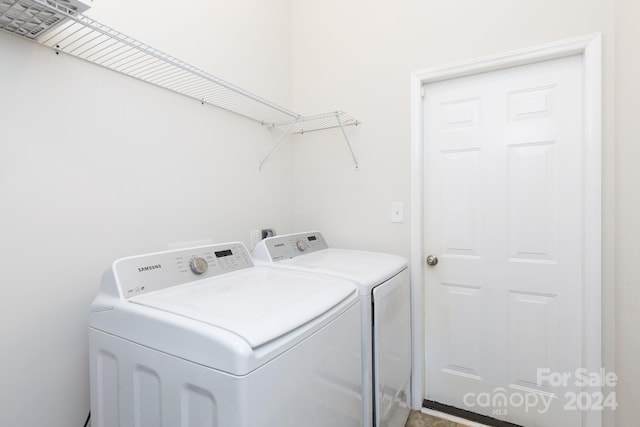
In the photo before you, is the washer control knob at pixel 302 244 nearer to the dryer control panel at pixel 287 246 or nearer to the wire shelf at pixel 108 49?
the dryer control panel at pixel 287 246

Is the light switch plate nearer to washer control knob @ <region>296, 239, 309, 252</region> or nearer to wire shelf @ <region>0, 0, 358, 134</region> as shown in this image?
washer control knob @ <region>296, 239, 309, 252</region>

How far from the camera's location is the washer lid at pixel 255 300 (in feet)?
2.56

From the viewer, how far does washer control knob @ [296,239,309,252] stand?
6.09 feet

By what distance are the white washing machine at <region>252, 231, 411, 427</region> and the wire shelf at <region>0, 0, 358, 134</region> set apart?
818 millimetres

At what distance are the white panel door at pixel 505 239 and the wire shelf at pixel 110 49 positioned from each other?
42.4 inches

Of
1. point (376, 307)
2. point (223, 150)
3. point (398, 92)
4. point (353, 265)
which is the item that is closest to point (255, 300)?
point (376, 307)

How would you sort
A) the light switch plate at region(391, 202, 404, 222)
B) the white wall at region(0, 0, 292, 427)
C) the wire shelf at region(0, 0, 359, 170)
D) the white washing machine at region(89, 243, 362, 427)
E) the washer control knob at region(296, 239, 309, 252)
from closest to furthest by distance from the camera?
the white washing machine at region(89, 243, 362, 427)
the wire shelf at region(0, 0, 359, 170)
the white wall at region(0, 0, 292, 427)
the washer control knob at region(296, 239, 309, 252)
the light switch plate at region(391, 202, 404, 222)

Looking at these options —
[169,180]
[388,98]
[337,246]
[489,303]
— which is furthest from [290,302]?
[388,98]

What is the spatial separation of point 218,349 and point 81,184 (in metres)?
0.91

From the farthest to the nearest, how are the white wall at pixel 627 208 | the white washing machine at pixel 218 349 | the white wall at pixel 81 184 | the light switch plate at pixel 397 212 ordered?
1. the light switch plate at pixel 397 212
2. the white wall at pixel 627 208
3. the white wall at pixel 81 184
4. the white washing machine at pixel 218 349

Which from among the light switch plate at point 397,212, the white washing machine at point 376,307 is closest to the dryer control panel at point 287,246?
the white washing machine at point 376,307

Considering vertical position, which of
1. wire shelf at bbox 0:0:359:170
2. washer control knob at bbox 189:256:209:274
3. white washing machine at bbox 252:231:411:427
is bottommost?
white washing machine at bbox 252:231:411:427

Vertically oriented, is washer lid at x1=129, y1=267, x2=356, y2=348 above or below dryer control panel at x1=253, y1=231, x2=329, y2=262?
below

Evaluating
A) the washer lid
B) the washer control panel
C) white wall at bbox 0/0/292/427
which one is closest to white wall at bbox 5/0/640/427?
white wall at bbox 0/0/292/427
